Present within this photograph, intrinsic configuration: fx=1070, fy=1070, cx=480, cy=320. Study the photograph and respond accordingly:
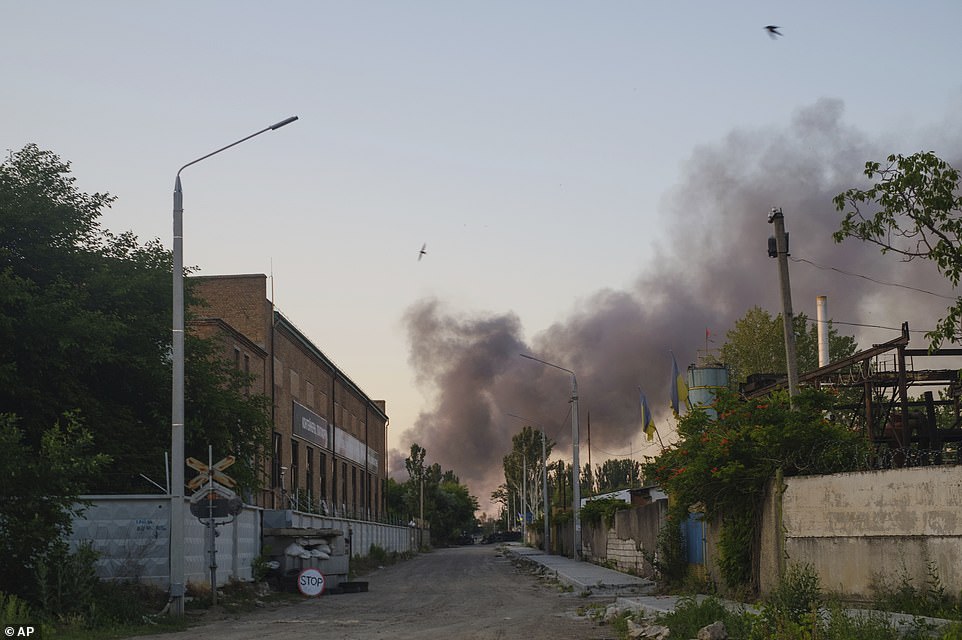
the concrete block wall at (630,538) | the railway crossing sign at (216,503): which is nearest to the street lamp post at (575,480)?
the concrete block wall at (630,538)

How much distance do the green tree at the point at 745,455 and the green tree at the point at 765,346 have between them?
53.3 metres

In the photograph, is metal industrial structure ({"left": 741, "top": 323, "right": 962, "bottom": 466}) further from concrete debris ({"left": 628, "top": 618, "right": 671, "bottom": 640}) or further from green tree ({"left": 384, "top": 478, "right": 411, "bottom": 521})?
green tree ({"left": 384, "top": 478, "right": 411, "bottom": 521})

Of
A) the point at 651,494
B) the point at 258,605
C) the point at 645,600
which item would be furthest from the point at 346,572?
the point at 651,494

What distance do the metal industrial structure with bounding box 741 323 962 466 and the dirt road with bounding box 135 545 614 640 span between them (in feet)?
51.6

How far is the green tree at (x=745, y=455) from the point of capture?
20219mm

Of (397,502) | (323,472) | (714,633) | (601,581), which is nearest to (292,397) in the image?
(323,472)

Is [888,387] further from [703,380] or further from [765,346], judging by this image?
[765,346]

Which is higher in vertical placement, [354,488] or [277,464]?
[277,464]

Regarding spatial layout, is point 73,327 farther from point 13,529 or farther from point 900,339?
point 900,339

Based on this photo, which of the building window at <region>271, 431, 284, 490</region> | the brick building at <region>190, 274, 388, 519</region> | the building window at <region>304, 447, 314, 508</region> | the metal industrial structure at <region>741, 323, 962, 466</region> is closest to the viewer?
the metal industrial structure at <region>741, 323, 962, 466</region>

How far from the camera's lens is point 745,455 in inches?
820

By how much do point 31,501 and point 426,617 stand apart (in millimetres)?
7558

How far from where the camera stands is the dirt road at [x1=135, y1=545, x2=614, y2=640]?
1719 centimetres

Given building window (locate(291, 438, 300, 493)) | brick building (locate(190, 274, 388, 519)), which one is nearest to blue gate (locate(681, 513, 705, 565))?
brick building (locate(190, 274, 388, 519))
